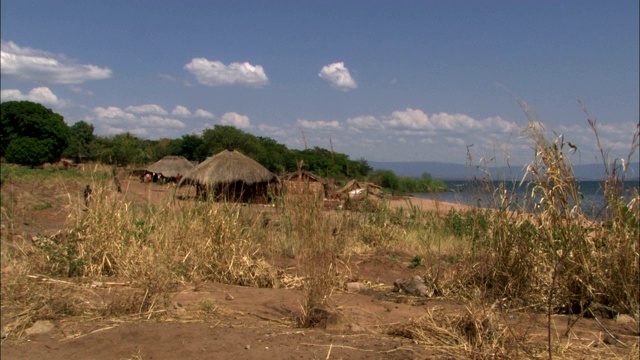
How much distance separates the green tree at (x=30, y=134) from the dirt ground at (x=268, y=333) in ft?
96.0

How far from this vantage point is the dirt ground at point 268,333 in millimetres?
2945

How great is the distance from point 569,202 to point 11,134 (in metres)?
33.2

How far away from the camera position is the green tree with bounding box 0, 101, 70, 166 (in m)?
29.9

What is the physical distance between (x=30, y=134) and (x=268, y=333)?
106 ft

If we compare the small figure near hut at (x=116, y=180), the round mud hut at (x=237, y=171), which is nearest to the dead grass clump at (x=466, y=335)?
the small figure near hut at (x=116, y=180)

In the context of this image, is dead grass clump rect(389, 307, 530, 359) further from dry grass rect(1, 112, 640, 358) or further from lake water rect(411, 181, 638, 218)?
lake water rect(411, 181, 638, 218)

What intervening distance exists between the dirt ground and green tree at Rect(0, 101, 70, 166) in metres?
29.3

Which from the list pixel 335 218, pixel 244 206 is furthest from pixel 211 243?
pixel 335 218

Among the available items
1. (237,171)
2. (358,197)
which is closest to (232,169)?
(237,171)

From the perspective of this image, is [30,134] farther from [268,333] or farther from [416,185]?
[268,333]

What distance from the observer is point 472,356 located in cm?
282

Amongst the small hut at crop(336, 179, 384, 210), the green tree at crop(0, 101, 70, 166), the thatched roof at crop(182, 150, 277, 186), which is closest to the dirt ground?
the small hut at crop(336, 179, 384, 210)

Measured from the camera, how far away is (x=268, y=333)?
131 inches

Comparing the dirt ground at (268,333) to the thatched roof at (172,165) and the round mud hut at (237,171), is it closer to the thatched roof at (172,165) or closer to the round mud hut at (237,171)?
the round mud hut at (237,171)
